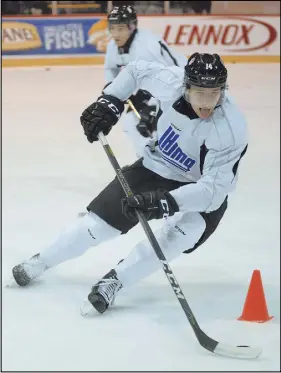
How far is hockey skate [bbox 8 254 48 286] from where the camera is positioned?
10.2 feet

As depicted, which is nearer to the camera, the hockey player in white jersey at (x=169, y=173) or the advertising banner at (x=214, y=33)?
the hockey player in white jersey at (x=169, y=173)

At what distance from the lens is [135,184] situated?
304 cm

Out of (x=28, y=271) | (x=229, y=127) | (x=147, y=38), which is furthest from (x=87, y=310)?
(x=147, y=38)

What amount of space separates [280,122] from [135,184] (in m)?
3.88

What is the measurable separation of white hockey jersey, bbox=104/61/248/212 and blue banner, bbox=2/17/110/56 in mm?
6771

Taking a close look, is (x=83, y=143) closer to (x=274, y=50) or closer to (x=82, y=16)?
(x=82, y=16)

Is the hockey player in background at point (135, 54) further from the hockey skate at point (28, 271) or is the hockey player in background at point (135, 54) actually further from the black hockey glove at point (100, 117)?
the hockey skate at point (28, 271)

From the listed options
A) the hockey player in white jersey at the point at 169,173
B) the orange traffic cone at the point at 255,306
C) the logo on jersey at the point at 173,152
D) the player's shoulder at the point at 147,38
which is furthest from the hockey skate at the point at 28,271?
the player's shoulder at the point at 147,38

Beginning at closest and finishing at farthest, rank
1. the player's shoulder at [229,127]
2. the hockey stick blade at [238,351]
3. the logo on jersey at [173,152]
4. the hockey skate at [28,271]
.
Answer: the hockey stick blade at [238,351] → the player's shoulder at [229,127] → the logo on jersey at [173,152] → the hockey skate at [28,271]

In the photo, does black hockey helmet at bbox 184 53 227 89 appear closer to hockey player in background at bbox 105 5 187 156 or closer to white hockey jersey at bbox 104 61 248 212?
white hockey jersey at bbox 104 61 248 212

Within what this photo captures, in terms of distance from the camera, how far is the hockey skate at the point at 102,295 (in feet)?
9.47

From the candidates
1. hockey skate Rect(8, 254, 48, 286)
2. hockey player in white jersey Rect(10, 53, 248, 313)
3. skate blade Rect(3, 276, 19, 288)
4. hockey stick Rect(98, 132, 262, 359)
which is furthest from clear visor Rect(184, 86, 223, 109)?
skate blade Rect(3, 276, 19, 288)

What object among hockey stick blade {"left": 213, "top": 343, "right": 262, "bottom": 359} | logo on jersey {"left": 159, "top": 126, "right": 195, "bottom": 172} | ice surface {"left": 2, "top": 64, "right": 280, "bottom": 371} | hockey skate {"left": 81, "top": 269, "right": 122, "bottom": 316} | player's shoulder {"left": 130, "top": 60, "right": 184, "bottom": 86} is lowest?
ice surface {"left": 2, "top": 64, "right": 280, "bottom": 371}

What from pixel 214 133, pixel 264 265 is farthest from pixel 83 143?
pixel 214 133
